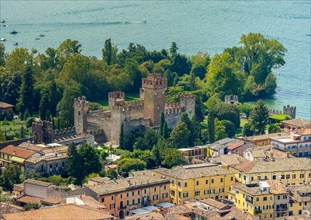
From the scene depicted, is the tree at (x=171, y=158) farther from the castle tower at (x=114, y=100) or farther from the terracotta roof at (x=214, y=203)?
the castle tower at (x=114, y=100)

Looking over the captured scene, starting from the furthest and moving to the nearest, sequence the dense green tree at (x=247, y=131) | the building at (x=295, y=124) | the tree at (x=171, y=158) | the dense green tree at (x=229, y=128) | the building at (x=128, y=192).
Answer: the dense green tree at (x=229, y=128)
the dense green tree at (x=247, y=131)
the building at (x=295, y=124)
the tree at (x=171, y=158)
the building at (x=128, y=192)

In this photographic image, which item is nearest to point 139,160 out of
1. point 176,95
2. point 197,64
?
point 176,95

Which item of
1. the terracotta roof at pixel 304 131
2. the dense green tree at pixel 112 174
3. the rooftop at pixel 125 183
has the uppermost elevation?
the terracotta roof at pixel 304 131

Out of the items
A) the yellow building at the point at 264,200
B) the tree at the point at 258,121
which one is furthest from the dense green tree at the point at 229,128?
the yellow building at the point at 264,200

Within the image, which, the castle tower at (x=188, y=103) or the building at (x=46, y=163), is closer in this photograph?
the building at (x=46, y=163)

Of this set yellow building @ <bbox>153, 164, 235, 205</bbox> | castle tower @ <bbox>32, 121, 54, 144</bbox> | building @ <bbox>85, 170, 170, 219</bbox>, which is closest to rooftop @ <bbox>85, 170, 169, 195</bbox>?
building @ <bbox>85, 170, 170, 219</bbox>

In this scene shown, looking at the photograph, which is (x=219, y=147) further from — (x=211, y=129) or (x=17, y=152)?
(x=17, y=152)

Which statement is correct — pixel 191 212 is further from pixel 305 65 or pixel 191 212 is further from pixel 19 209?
pixel 305 65

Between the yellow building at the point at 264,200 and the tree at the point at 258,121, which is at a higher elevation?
the tree at the point at 258,121
